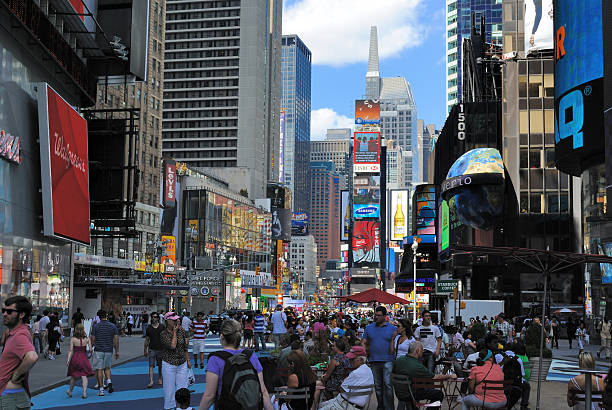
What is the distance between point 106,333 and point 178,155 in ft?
492

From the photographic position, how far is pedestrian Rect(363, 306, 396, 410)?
14375 millimetres

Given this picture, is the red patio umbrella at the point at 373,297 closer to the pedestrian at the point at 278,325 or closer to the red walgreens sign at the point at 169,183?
the pedestrian at the point at 278,325

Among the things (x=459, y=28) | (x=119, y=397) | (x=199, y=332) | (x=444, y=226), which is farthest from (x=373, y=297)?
(x=459, y=28)

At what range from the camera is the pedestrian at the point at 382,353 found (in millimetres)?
14375

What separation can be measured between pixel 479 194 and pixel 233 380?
2399 inches

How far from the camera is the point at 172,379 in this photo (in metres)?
14.8

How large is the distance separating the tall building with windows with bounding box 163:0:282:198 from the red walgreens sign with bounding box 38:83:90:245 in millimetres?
123726

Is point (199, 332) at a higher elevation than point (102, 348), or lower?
lower

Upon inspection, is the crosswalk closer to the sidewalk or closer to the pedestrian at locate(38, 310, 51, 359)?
the sidewalk

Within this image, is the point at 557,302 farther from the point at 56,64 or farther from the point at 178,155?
the point at 178,155

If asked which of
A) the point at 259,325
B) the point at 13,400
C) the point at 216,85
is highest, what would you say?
the point at 216,85

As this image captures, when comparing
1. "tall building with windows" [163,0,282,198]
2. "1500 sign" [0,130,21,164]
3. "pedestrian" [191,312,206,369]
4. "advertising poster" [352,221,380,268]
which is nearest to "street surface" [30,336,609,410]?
"pedestrian" [191,312,206,369]

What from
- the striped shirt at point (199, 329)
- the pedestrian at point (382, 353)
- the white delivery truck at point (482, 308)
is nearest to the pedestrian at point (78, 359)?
the pedestrian at point (382, 353)

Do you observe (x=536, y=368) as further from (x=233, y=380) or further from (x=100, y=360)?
(x=233, y=380)
